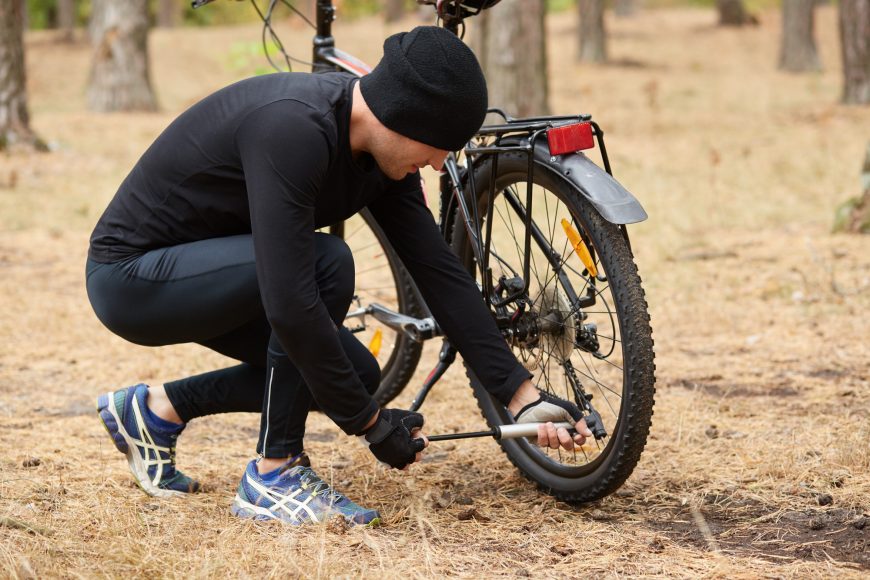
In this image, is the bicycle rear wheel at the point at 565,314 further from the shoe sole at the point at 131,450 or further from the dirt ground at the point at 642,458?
the shoe sole at the point at 131,450

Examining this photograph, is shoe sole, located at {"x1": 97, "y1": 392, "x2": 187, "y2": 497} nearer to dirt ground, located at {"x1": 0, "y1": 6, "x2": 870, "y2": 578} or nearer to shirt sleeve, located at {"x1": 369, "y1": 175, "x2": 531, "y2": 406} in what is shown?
dirt ground, located at {"x1": 0, "y1": 6, "x2": 870, "y2": 578}

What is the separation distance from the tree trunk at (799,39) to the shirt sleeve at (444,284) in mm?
16496

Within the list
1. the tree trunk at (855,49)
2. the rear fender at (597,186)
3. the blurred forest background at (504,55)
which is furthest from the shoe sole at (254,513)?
the tree trunk at (855,49)

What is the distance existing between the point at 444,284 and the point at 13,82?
7562 mm

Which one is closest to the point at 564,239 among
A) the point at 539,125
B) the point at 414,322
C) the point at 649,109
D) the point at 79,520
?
the point at 539,125

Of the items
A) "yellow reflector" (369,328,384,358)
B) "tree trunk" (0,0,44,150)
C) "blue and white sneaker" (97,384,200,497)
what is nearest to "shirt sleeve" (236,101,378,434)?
"blue and white sneaker" (97,384,200,497)

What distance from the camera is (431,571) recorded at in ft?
7.55

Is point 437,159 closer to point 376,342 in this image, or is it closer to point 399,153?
point 399,153

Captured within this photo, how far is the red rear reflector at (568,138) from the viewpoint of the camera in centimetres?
269

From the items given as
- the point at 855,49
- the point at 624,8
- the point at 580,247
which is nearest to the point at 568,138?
the point at 580,247

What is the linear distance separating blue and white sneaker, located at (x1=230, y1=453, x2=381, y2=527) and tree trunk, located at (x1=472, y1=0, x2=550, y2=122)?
7.46 meters

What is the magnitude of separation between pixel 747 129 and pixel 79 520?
9.70 m

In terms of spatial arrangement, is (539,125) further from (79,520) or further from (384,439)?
(79,520)

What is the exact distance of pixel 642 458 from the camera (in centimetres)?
317
